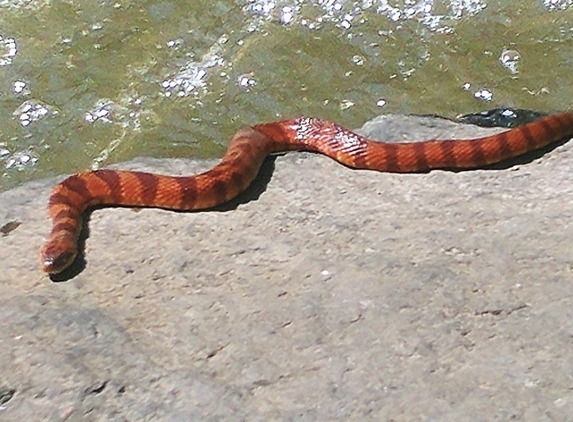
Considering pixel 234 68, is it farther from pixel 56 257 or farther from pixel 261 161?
pixel 56 257

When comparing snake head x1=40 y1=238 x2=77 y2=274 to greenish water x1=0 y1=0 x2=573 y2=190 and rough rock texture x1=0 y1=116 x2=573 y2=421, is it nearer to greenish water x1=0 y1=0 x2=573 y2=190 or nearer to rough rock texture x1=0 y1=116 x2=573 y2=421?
rough rock texture x1=0 y1=116 x2=573 y2=421

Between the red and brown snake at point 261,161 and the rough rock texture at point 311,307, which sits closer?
the rough rock texture at point 311,307

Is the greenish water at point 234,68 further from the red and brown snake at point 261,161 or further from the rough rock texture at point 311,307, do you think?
the rough rock texture at point 311,307

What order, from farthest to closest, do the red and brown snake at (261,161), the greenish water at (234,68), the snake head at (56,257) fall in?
the greenish water at (234,68) < the red and brown snake at (261,161) < the snake head at (56,257)

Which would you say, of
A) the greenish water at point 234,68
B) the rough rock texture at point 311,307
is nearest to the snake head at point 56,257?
the rough rock texture at point 311,307

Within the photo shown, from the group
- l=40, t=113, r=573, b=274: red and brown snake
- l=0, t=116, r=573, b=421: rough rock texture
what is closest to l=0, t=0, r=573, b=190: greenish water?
l=40, t=113, r=573, b=274: red and brown snake

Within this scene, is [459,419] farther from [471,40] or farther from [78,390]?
[471,40]

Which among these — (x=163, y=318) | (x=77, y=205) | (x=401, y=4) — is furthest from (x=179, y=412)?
(x=401, y=4)

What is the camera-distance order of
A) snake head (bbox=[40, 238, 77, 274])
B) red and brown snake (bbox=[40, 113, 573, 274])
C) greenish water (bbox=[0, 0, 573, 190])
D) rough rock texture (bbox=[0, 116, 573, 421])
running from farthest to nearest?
greenish water (bbox=[0, 0, 573, 190]) < red and brown snake (bbox=[40, 113, 573, 274]) < snake head (bbox=[40, 238, 77, 274]) < rough rock texture (bbox=[0, 116, 573, 421])
